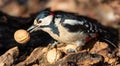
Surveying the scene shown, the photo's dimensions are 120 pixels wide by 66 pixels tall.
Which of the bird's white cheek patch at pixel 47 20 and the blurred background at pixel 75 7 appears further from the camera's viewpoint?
the blurred background at pixel 75 7

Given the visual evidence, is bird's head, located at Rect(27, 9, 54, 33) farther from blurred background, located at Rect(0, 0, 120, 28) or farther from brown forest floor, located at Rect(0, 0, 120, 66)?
blurred background, located at Rect(0, 0, 120, 28)

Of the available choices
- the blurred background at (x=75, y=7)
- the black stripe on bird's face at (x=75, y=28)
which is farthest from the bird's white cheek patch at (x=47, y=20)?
the blurred background at (x=75, y=7)

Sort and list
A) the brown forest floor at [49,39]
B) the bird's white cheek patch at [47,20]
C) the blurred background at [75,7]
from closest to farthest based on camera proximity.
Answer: the brown forest floor at [49,39], the bird's white cheek patch at [47,20], the blurred background at [75,7]

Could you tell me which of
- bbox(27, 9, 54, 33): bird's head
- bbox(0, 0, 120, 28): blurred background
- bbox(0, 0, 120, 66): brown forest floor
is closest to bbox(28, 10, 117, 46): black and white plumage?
bbox(27, 9, 54, 33): bird's head

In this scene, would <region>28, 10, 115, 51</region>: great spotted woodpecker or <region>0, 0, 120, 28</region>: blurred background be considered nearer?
<region>28, 10, 115, 51</region>: great spotted woodpecker

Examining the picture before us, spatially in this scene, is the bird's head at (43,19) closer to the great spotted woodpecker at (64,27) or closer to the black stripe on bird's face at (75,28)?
the great spotted woodpecker at (64,27)

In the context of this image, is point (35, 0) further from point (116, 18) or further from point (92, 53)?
point (92, 53)

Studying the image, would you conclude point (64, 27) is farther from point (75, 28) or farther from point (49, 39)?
point (49, 39)
